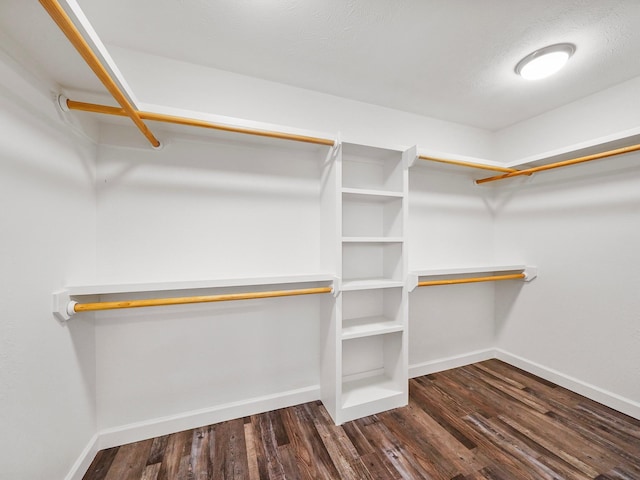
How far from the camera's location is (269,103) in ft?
6.08

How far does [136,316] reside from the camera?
155 centimetres

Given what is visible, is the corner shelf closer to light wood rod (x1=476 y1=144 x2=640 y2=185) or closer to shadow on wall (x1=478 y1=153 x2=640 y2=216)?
shadow on wall (x1=478 y1=153 x2=640 y2=216)

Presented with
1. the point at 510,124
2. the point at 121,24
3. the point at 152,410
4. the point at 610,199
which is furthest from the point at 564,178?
the point at 152,410

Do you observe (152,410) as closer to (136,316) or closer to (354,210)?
(136,316)

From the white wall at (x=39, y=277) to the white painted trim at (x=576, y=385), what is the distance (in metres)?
3.39

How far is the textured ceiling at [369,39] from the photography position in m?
1.23

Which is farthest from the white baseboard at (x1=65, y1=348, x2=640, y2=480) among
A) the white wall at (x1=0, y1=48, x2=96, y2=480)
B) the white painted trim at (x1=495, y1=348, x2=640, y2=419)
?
the white wall at (x1=0, y1=48, x2=96, y2=480)

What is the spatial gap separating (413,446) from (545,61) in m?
2.50

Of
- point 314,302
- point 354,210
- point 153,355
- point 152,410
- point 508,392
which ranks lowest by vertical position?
point 508,392

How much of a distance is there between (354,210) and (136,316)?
1655 mm

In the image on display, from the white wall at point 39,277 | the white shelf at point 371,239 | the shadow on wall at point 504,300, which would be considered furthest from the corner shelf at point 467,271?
the white wall at point 39,277

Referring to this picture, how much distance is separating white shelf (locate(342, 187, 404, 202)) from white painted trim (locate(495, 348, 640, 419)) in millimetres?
2082

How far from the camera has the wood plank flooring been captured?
1339 mm

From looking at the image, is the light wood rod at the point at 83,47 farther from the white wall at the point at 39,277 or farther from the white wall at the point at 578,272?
the white wall at the point at 578,272
